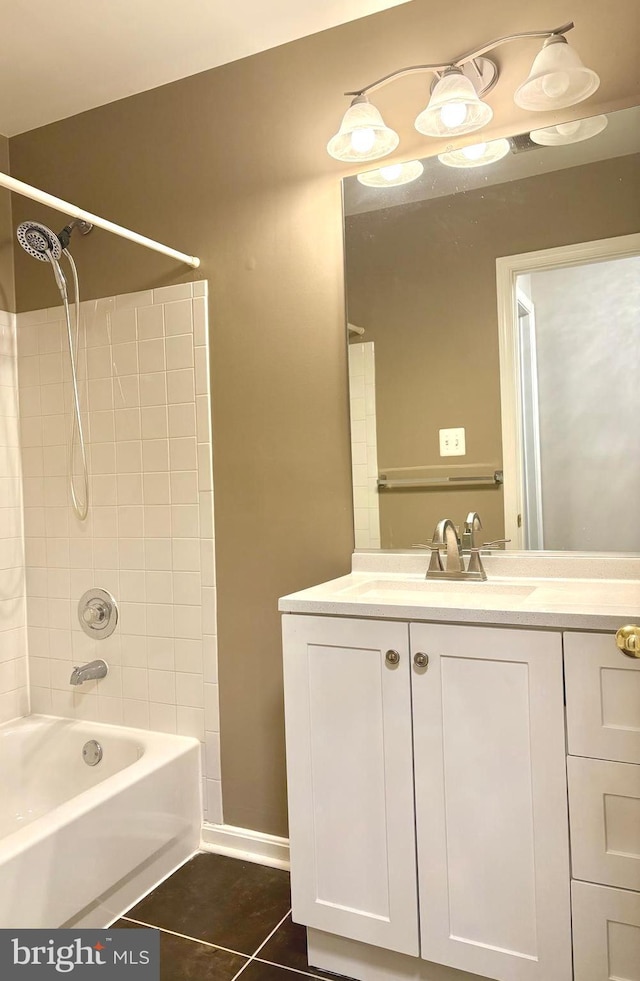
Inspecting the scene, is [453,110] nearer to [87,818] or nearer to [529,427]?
[529,427]

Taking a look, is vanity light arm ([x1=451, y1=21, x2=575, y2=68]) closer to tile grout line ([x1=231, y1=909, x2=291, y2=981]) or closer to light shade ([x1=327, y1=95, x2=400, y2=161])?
light shade ([x1=327, y1=95, x2=400, y2=161])

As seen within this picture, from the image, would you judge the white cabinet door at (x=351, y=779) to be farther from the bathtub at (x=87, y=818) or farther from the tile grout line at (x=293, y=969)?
the bathtub at (x=87, y=818)

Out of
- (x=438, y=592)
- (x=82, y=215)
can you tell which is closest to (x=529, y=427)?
(x=438, y=592)

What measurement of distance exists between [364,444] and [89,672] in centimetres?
125

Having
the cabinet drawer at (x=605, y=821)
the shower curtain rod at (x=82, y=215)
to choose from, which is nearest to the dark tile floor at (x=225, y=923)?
the cabinet drawer at (x=605, y=821)

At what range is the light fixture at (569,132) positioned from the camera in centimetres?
177

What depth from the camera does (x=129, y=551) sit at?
7.97ft

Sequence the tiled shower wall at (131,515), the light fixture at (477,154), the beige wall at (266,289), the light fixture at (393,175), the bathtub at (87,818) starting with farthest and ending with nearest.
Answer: the tiled shower wall at (131,515)
the beige wall at (266,289)
the light fixture at (393,175)
the light fixture at (477,154)
the bathtub at (87,818)

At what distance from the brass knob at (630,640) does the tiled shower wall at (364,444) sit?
0.95 m

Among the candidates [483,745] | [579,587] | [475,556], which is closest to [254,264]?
[475,556]

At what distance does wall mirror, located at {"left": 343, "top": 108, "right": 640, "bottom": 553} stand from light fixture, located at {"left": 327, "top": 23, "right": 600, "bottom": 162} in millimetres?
77

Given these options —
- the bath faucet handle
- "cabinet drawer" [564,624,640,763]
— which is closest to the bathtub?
the bath faucet handle

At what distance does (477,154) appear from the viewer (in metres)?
1.90

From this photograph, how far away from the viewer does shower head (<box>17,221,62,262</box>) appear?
2.12 m
